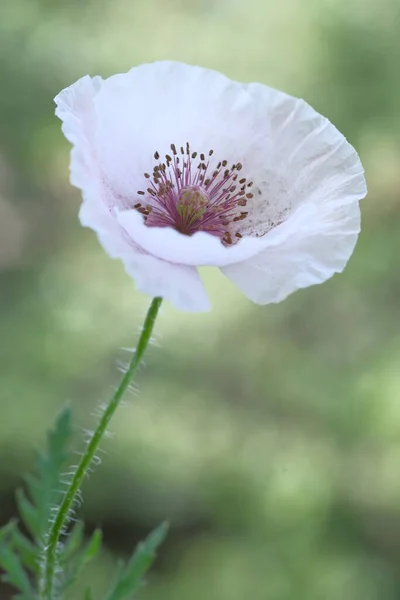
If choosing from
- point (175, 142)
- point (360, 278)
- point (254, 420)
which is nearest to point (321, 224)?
point (175, 142)

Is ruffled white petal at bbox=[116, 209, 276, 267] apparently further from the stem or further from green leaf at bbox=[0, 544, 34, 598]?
green leaf at bbox=[0, 544, 34, 598]

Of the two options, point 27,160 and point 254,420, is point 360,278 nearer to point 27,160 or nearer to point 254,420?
point 254,420

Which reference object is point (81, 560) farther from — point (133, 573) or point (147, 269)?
point (147, 269)

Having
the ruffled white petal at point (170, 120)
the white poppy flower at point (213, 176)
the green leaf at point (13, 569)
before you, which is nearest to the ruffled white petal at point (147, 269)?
the white poppy flower at point (213, 176)

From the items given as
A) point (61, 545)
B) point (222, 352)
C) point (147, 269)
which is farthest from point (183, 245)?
point (222, 352)

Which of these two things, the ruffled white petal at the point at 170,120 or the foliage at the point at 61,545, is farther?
the foliage at the point at 61,545

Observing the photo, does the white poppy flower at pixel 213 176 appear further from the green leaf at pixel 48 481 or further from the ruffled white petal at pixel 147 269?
the green leaf at pixel 48 481
